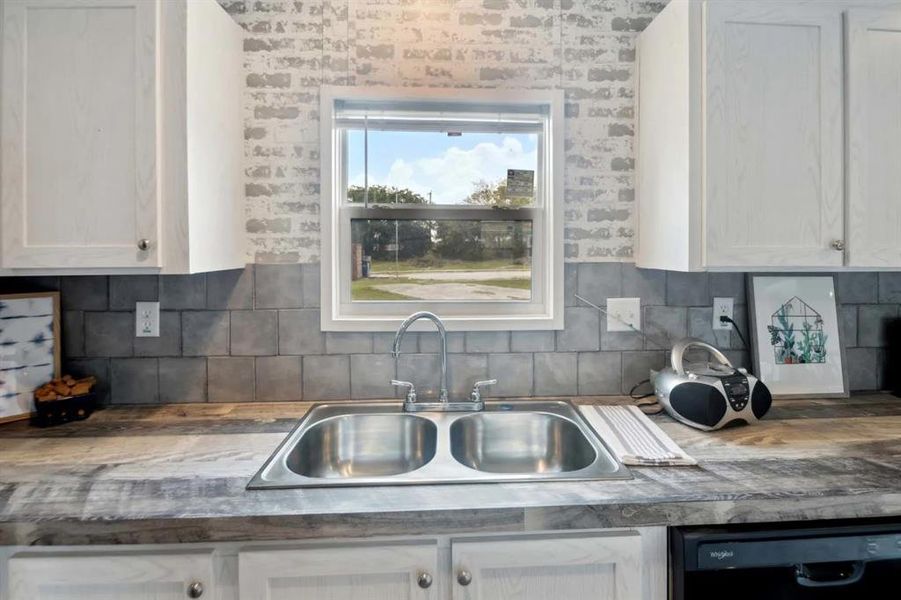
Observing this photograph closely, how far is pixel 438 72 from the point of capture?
1822 millimetres

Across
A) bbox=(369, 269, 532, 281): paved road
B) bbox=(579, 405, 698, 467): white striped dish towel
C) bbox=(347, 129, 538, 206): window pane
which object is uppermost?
bbox=(347, 129, 538, 206): window pane

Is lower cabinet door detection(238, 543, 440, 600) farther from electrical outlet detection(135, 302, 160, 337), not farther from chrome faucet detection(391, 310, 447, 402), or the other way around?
electrical outlet detection(135, 302, 160, 337)

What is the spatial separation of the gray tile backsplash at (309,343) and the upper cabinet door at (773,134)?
0.39 m

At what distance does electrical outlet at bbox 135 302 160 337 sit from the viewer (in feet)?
5.80

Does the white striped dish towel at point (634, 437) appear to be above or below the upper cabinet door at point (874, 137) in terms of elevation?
below

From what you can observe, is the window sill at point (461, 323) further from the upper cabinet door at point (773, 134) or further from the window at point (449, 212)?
the upper cabinet door at point (773, 134)

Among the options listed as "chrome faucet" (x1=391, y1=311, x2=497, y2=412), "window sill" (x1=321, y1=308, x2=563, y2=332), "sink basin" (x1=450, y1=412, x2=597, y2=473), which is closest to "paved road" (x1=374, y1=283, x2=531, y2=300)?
"window sill" (x1=321, y1=308, x2=563, y2=332)

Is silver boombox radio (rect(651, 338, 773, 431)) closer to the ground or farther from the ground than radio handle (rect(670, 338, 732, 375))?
closer to the ground

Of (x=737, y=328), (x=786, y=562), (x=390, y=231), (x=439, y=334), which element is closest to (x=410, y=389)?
(x=439, y=334)

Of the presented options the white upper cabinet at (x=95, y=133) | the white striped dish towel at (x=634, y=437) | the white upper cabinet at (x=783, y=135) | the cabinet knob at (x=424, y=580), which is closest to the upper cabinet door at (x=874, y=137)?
the white upper cabinet at (x=783, y=135)

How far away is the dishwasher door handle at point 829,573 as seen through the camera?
111 cm

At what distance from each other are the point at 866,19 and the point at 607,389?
55.2 inches

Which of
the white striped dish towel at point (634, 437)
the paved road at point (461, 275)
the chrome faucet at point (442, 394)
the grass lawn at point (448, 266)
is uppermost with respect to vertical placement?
the grass lawn at point (448, 266)

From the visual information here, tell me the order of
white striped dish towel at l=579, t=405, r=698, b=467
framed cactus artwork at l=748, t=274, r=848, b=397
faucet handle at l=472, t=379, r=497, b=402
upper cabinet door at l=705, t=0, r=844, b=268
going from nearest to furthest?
1. white striped dish towel at l=579, t=405, r=698, b=467
2. upper cabinet door at l=705, t=0, r=844, b=268
3. faucet handle at l=472, t=379, r=497, b=402
4. framed cactus artwork at l=748, t=274, r=848, b=397
